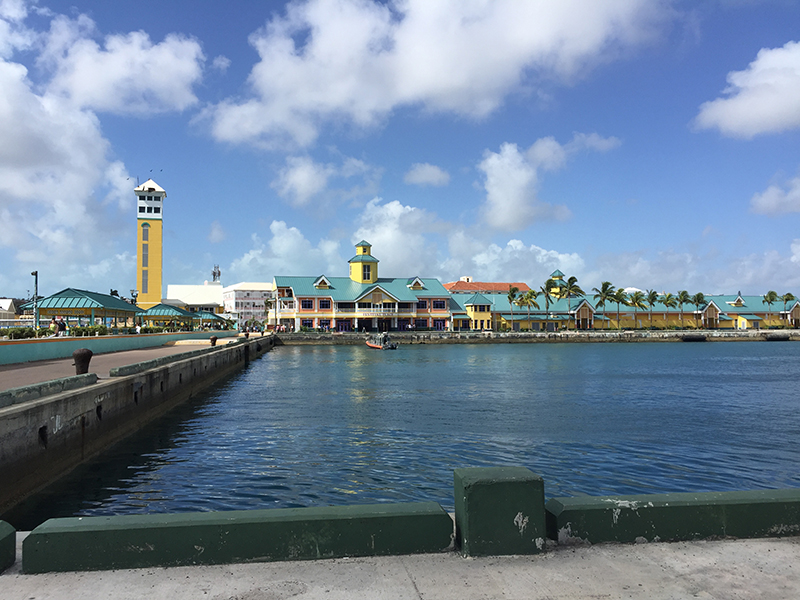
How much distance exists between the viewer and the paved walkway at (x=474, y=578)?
4488 mm

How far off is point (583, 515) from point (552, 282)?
106135 millimetres

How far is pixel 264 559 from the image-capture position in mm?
5074

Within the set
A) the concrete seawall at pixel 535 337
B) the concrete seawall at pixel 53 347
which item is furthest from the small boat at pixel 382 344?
the concrete seawall at pixel 53 347

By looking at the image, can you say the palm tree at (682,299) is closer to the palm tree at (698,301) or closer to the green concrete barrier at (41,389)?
the palm tree at (698,301)

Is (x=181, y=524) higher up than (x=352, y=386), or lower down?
higher up

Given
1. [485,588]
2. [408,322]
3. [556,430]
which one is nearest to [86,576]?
[485,588]

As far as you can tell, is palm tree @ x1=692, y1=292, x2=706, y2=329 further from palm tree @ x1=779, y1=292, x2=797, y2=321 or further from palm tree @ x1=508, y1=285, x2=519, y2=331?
palm tree @ x1=508, y1=285, x2=519, y2=331

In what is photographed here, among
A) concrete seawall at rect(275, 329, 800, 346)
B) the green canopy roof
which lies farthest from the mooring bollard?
concrete seawall at rect(275, 329, 800, 346)

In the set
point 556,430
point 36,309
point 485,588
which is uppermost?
point 36,309

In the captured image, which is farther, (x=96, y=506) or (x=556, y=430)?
(x=556, y=430)

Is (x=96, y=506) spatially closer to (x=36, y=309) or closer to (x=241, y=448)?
(x=241, y=448)

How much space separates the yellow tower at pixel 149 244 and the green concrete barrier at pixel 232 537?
347ft

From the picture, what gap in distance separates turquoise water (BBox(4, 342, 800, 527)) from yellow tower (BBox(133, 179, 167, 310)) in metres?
77.0

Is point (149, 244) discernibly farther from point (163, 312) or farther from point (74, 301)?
point (74, 301)
